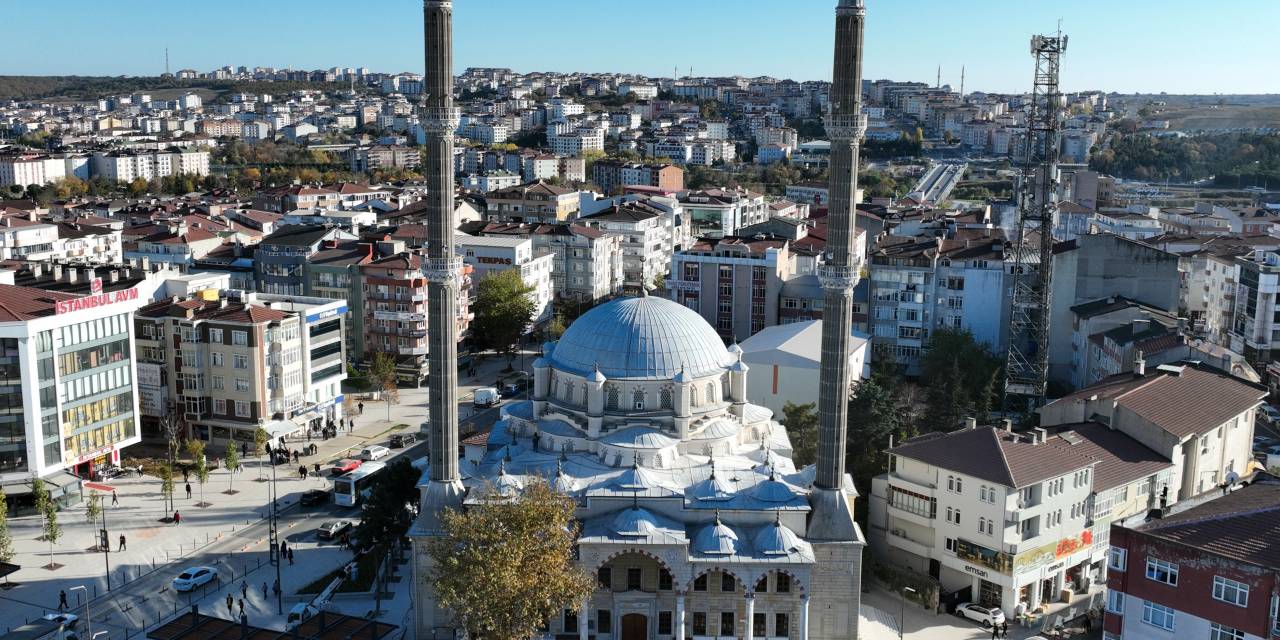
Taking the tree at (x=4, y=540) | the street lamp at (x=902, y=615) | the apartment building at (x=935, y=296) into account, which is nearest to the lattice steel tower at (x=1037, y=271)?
the apartment building at (x=935, y=296)

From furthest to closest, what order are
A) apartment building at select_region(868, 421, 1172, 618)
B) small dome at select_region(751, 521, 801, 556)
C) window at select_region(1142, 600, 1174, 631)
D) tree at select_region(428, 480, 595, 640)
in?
apartment building at select_region(868, 421, 1172, 618)
small dome at select_region(751, 521, 801, 556)
tree at select_region(428, 480, 595, 640)
window at select_region(1142, 600, 1174, 631)

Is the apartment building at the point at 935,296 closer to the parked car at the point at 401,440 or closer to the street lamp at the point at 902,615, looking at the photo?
the parked car at the point at 401,440

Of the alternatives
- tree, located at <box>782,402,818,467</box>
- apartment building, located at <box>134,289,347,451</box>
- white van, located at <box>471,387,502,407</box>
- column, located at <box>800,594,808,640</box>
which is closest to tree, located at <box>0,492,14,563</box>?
apartment building, located at <box>134,289,347,451</box>

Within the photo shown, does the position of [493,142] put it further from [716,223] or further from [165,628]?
[165,628]

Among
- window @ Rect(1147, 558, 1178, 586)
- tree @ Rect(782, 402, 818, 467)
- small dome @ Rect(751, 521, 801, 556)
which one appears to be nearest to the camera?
window @ Rect(1147, 558, 1178, 586)

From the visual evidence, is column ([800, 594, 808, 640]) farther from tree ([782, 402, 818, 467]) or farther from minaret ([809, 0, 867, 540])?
tree ([782, 402, 818, 467])

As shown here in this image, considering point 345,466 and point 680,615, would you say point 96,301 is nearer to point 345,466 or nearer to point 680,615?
point 345,466
